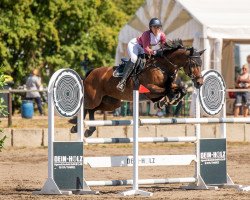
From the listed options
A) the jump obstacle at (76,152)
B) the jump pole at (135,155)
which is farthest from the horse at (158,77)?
the jump pole at (135,155)

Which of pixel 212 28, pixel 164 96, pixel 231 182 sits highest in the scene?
pixel 212 28

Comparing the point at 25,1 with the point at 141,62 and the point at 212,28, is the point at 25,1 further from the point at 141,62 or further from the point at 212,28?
the point at 141,62

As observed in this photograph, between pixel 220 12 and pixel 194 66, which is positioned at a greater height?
pixel 220 12

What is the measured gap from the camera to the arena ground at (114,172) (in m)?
13.3

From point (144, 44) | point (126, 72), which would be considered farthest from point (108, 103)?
point (144, 44)

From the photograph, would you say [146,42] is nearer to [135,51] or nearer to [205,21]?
[135,51]

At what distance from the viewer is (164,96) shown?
14836 millimetres

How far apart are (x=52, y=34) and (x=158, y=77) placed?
1970cm

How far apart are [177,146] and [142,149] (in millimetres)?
1010

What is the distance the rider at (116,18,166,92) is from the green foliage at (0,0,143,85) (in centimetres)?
1824

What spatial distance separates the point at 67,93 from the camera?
13.1 metres

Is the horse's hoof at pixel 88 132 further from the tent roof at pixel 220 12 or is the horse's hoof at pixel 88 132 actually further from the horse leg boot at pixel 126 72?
the tent roof at pixel 220 12

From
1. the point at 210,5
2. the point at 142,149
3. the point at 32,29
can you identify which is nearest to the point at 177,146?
the point at 142,149

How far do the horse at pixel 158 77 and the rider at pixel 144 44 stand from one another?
0.11 m
